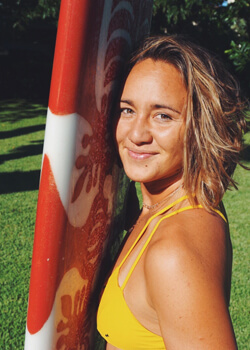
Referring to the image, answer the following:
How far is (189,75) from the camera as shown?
1374mm

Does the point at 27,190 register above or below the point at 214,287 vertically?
below

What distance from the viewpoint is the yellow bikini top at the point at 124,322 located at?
4.35 feet

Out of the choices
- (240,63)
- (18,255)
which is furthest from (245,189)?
(18,255)

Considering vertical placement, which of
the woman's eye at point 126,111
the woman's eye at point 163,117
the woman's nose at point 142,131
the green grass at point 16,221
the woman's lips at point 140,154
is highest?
the woman's eye at point 163,117

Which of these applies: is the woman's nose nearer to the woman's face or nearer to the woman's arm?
the woman's face

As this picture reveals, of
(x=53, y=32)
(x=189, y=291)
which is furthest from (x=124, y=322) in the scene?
(x=53, y=32)

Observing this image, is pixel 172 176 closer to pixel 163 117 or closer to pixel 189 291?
pixel 163 117

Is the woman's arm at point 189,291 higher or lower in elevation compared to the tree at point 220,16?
lower

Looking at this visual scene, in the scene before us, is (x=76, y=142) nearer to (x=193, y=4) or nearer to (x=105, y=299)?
(x=105, y=299)

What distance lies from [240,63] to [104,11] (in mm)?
7102

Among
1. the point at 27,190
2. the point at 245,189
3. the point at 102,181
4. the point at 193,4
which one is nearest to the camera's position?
the point at 102,181

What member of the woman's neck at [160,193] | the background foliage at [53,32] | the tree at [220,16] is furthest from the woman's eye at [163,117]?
the tree at [220,16]

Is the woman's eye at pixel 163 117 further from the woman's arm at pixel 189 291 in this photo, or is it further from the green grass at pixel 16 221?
the green grass at pixel 16 221

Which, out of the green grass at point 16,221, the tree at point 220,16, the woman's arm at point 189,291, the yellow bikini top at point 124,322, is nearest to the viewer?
the woman's arm at point 189,291
